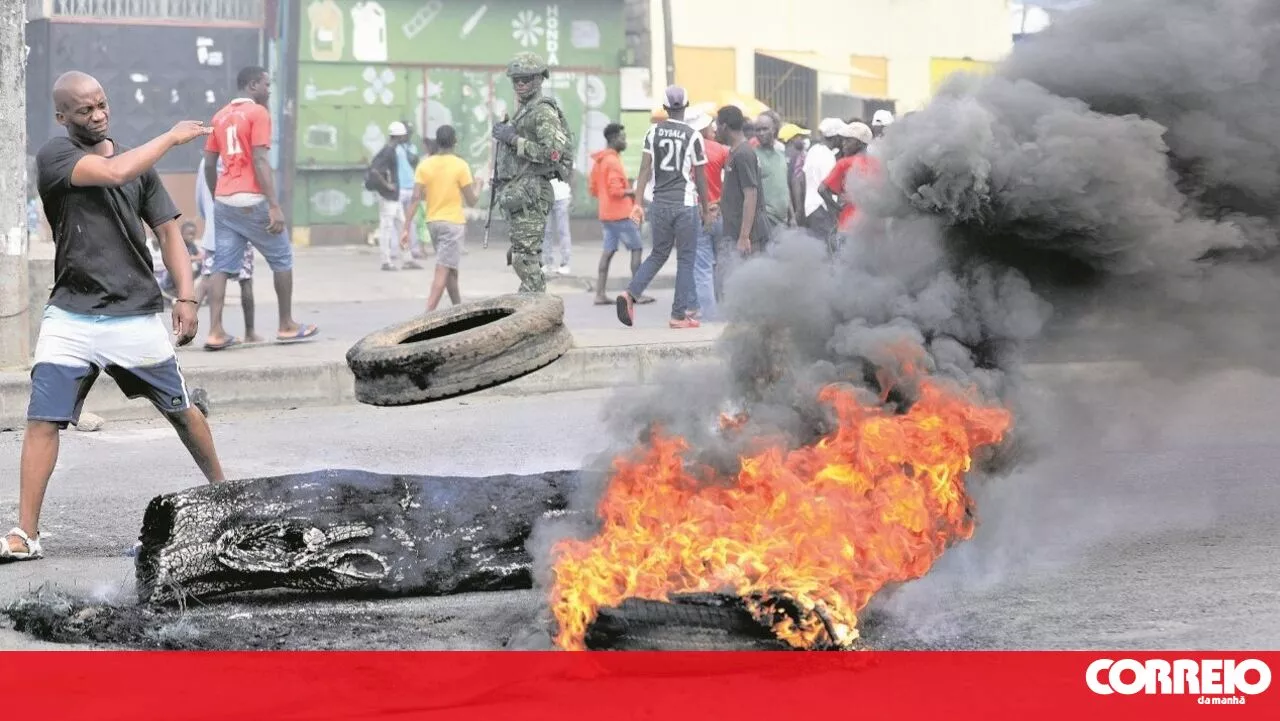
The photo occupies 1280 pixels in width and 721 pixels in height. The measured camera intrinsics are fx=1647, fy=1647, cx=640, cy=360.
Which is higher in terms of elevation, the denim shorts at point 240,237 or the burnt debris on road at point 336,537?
the denim shorts at point 240,237

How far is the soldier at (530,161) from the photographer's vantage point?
11.8 metres

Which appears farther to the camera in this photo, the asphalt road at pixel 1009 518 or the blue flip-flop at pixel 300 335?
the blue flip-flop at pixel 300 335

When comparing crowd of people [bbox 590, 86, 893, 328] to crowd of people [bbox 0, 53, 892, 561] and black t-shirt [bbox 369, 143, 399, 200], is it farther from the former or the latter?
black t-shirt [bbox 369, 143, 399, 200]

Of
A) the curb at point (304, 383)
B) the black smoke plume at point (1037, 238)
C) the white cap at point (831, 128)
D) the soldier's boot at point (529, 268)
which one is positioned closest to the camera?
the black smoke plume at point (1037, 238)

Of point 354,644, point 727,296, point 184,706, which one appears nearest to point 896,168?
point 727,296

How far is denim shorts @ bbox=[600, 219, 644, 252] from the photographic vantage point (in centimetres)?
1565

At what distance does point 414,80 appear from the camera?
24812mm

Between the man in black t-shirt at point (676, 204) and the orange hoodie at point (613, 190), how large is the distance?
214 centimetres

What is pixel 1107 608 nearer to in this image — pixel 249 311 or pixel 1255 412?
pixel 1255 412

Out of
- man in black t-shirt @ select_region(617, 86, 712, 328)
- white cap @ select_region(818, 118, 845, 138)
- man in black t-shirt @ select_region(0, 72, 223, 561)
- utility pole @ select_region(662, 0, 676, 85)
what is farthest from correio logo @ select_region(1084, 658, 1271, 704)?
utility pole @ select_region(662, 0, 676, 85)

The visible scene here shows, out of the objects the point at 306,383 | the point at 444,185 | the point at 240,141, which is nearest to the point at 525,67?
the point at 240,141

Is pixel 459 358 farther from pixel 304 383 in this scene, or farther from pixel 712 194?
pixel 712 194

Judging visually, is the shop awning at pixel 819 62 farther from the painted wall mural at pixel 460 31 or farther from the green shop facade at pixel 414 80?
the green shop facade at pixel 414 80

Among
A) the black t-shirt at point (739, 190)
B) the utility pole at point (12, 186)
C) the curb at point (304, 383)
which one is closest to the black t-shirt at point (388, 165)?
the black t-shirt at point (739, 190)
